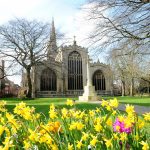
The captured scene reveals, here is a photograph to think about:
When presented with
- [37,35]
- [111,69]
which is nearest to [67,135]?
[37,35]

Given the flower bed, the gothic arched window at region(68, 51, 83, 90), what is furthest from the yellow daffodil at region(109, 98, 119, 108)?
the gothic arched window at region(68, 51, 83, 90)

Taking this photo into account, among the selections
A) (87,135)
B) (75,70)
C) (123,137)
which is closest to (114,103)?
(123,137)

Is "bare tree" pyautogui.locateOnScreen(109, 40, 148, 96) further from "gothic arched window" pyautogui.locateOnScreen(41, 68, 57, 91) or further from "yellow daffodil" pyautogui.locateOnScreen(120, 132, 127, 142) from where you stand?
"gothic arched window" pyautogui.locateOnScreen(41, 68, 57, 91)

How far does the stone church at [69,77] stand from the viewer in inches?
2351

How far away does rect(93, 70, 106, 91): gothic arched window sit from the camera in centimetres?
6525

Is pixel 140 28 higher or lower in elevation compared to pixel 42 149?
higher

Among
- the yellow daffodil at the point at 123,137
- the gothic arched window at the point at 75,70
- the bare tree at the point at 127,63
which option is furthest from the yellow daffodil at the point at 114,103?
the gothic arched window at the point at 75,70

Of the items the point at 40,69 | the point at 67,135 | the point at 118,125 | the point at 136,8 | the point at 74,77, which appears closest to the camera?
the point at 118,125

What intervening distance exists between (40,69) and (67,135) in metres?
56.9

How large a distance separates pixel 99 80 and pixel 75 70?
590cm

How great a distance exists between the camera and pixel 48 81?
60.8 metres

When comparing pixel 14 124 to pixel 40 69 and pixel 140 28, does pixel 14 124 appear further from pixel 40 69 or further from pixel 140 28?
pixel 40 69

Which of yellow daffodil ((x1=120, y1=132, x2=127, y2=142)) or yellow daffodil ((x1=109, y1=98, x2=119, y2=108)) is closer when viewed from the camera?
yellow daffodil ((x1=120, y1=132, x2=127, y2=142))

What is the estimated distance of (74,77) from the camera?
63781 millimetres
